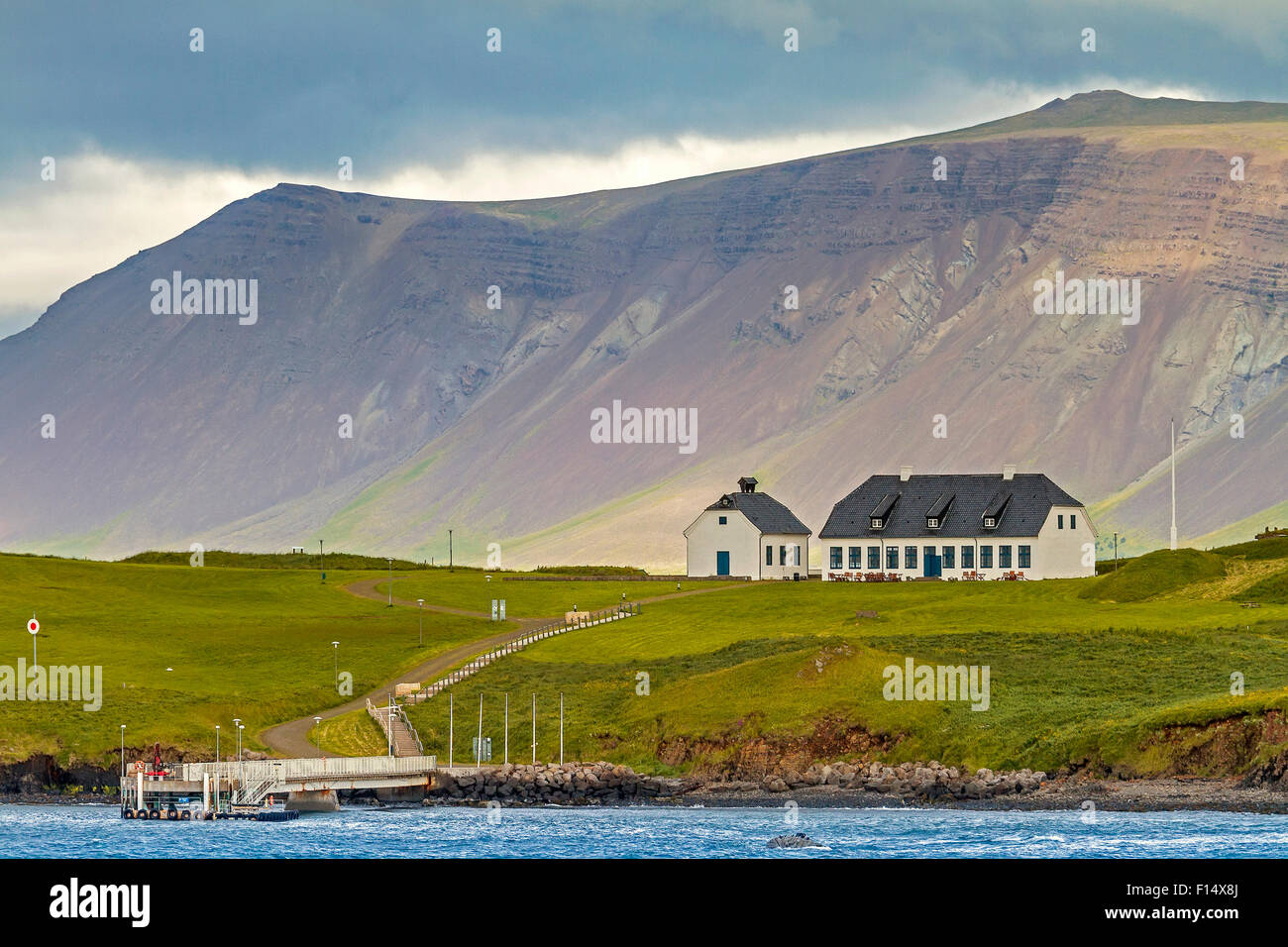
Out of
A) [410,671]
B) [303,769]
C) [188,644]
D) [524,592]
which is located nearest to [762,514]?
[524,592]

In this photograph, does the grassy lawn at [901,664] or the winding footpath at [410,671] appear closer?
the grassy lawn at [901,664]

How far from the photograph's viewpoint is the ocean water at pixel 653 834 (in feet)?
203

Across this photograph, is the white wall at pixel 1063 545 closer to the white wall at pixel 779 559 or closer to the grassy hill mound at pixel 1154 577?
the grassy hill mound at pixel 1154 577

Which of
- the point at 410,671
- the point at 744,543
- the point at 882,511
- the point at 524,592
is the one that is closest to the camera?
the point at 410,671

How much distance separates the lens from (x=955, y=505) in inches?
5881

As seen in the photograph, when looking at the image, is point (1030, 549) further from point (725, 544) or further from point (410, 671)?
point (410, 671)

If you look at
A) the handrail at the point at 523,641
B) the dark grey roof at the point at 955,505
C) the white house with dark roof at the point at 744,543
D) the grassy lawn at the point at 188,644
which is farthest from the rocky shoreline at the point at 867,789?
the white house with dark roof at the point at 744,543

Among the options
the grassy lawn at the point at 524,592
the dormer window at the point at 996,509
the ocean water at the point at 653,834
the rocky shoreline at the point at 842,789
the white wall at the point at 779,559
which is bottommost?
the ocean water at the point at 653,834

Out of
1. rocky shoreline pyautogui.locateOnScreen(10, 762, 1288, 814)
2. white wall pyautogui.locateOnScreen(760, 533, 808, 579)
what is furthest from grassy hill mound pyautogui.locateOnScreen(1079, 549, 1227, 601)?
rocky shoreline pyautogui.locateOnScreen(10, 762, 1288, 814)

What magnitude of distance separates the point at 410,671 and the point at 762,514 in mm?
60719

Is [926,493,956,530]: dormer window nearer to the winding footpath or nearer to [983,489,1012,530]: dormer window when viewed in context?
[983,489,1012,530]: dormer window

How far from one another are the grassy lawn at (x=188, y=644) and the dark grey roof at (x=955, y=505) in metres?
40.2

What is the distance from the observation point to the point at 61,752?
85.6 m
